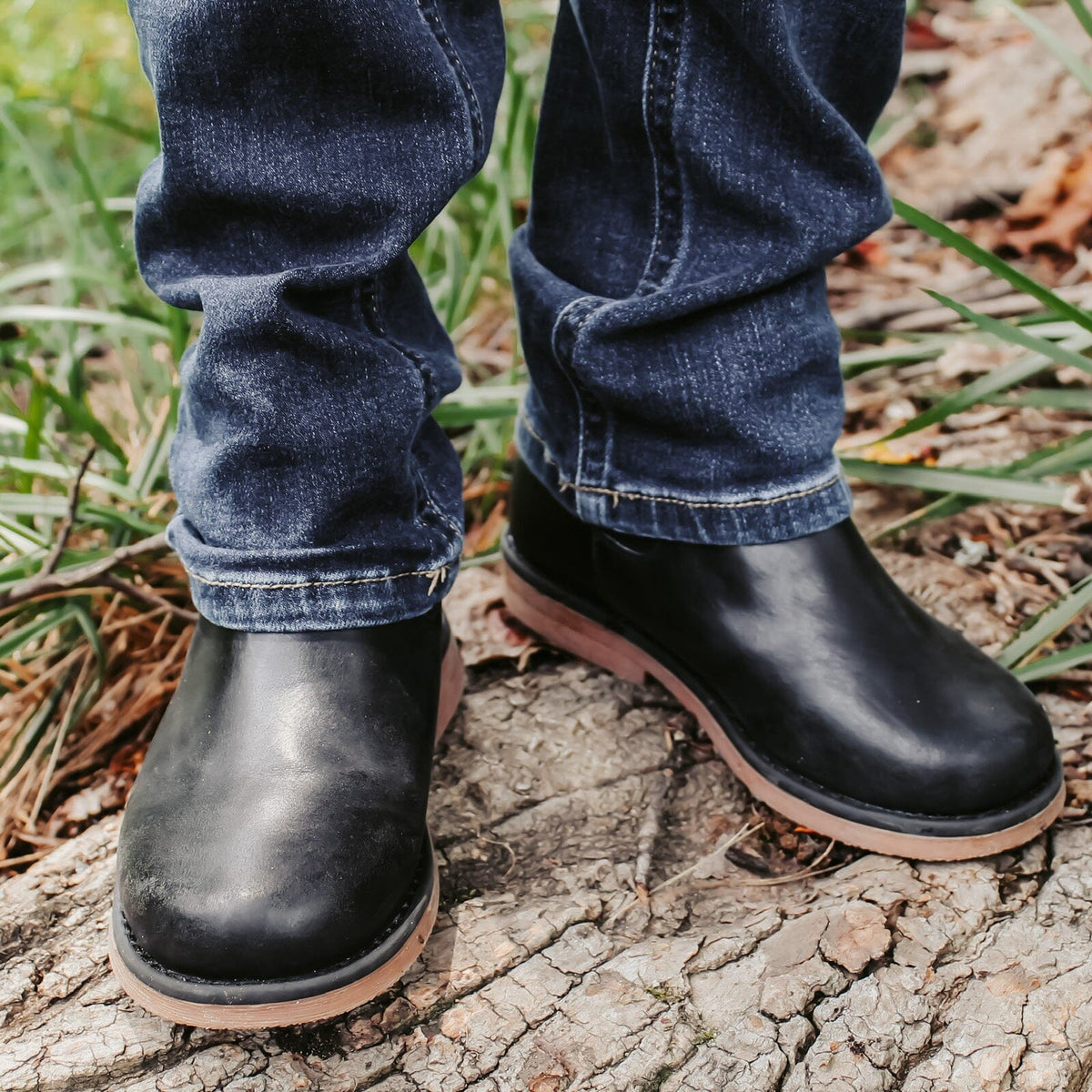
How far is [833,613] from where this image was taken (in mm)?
892

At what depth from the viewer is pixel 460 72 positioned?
707 mm

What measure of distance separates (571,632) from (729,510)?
0.29 m

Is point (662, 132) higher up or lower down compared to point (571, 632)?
higher up

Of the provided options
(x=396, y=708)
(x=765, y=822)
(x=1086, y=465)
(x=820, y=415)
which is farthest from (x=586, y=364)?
(x=1086, y=465)

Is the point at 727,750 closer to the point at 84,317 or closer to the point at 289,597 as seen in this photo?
the point at 289,597

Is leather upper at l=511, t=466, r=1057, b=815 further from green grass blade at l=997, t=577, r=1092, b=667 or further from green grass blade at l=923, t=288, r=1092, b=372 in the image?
green grass blade at l=923, t=288, r=1092, b=372

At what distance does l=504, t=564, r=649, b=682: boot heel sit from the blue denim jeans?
6.3 inches

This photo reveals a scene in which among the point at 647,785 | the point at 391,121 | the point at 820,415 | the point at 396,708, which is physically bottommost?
the point at 647,785

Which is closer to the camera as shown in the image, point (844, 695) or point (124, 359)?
point (844, 695)

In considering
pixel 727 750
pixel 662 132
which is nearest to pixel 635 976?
pixel 727 750

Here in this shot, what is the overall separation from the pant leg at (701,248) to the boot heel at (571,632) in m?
0.16

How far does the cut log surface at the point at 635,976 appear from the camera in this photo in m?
0.71

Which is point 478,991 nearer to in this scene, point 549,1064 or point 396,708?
point 549,1064

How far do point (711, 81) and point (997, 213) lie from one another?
60.6 inches
